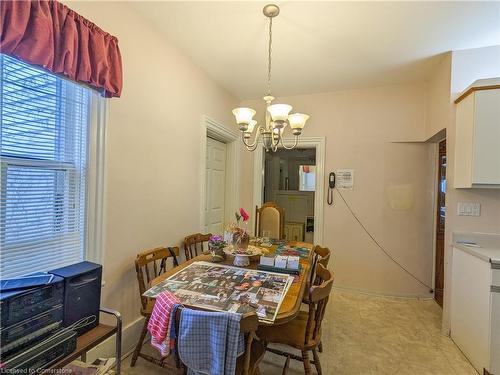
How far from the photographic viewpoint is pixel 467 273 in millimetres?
2102

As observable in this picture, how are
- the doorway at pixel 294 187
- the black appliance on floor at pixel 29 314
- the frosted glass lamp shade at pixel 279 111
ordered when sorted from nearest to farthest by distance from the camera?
1. the black appliance on floor at pixel 29 314
2. the frosted glass lamp shade at pixel 279 111
3. the doorway at pixel 294 187

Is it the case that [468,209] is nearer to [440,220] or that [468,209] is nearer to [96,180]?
[440,220]

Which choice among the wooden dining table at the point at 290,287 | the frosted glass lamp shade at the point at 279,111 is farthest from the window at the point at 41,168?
the frosted glass lamp shade at the point at 279,111

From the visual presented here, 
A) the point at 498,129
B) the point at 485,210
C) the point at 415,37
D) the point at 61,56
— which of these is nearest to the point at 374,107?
the point at 415,37

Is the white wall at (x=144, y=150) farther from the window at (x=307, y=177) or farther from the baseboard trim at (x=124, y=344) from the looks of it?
the window at (x=307, y=177)

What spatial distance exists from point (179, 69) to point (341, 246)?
9.67 feet

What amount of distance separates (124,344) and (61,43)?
83.7 inches

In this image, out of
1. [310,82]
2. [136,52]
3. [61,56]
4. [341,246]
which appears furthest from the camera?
[341,246]

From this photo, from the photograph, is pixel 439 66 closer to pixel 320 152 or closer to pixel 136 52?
pixel 320 152

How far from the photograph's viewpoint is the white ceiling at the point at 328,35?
6.19ft

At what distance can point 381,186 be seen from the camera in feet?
10.8

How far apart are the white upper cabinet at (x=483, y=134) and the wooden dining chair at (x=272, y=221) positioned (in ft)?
5.88

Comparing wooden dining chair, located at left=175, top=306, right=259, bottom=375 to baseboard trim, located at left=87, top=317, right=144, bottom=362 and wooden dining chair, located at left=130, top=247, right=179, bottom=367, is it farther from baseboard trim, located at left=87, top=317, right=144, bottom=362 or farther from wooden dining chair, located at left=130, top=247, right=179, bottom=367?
baseboard trim, located at left=87, top=317, right=144, bottom=362

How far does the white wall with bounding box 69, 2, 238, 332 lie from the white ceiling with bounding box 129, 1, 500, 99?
23cm
